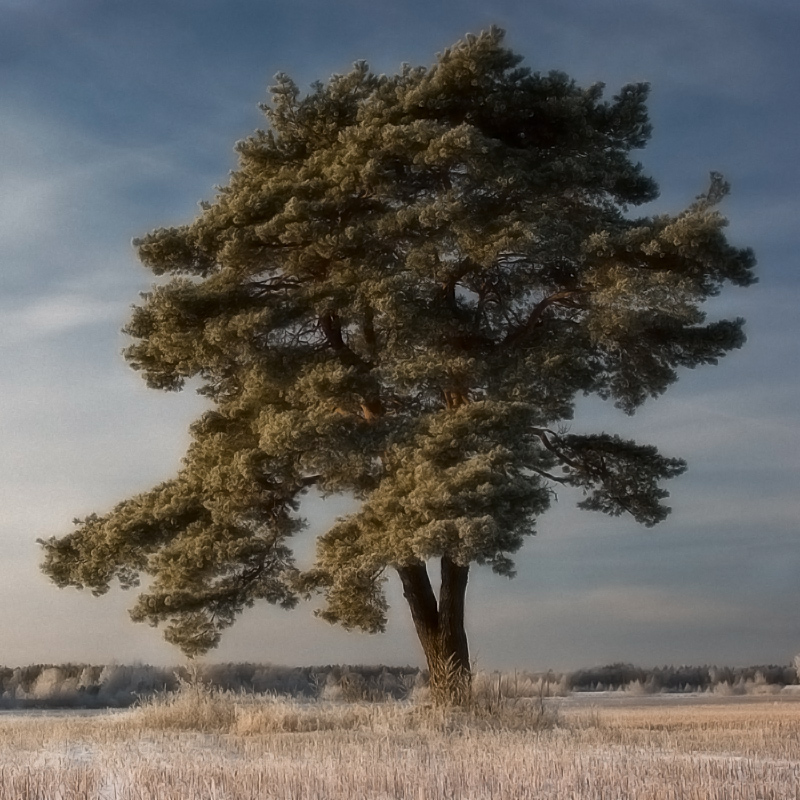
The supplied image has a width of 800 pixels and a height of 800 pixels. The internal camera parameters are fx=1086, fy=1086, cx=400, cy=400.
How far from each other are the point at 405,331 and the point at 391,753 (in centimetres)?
753

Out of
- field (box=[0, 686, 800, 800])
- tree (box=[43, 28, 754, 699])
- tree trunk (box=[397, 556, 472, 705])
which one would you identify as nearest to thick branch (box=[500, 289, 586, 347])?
tree (box=[43, 28, 754, 699])

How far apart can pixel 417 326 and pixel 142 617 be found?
7.05 metres

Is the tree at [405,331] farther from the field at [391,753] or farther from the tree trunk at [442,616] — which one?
the field at [391,753]

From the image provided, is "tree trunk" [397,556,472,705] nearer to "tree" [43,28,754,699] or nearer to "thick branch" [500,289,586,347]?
"tree" [43,28,754,699]

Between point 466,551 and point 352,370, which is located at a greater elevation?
point 352,370

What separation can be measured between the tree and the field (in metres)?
2.01

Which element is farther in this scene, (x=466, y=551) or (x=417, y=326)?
(x=417, y=326)

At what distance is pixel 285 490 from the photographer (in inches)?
755

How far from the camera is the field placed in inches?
368

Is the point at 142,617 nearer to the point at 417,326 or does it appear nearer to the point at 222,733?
the point at 222,733

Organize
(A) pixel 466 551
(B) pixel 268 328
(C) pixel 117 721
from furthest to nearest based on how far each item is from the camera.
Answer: (B) pixel 268 328
(C) pixel 117 721
(A) pixel 466 551

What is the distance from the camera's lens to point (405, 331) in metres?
17.7

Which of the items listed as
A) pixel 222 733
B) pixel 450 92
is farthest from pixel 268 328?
pixel 222 733

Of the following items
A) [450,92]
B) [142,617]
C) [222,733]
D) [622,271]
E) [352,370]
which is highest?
[450,92]
